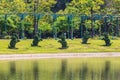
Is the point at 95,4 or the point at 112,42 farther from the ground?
the point at 95,4

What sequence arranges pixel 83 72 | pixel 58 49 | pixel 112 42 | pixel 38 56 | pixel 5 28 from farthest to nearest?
pixel 5 28 < pixel 112 42 < pixel 58 49 < pixel 38 56 < pixel 83 72

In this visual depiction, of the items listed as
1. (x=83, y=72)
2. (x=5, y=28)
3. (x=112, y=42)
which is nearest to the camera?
(x=83, y=72)

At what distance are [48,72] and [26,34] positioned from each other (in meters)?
40.9

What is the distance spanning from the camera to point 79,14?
238ft

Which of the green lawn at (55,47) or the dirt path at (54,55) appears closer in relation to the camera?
the dirt path at (54,55)

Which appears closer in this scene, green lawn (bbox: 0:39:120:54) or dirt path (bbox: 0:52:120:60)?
dirt path (bbox: 0:52:120:60)

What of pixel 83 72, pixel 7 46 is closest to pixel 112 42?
pixel 7 46

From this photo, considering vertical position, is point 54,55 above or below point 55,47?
below

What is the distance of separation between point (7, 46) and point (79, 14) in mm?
18797

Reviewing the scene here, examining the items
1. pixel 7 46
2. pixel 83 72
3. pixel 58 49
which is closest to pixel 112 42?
pixel 58 49

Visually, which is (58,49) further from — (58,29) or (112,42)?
(58,29)

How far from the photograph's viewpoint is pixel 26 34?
2943 inches

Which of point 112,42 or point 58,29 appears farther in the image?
point 58,29

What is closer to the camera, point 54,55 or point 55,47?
point 54,55
